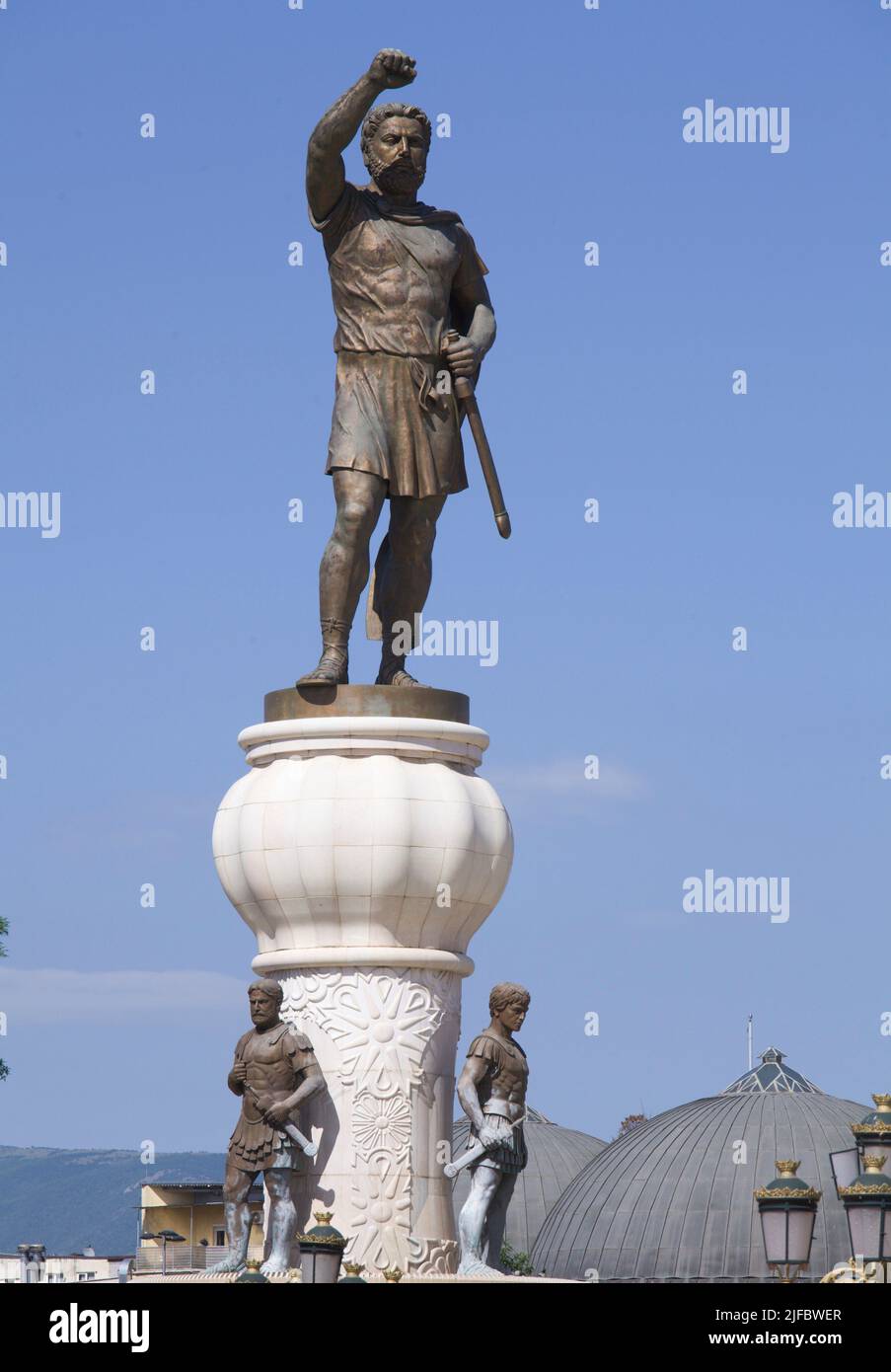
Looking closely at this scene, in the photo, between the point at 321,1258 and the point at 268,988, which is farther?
the point at 268,988

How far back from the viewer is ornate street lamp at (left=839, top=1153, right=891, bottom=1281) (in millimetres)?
17328

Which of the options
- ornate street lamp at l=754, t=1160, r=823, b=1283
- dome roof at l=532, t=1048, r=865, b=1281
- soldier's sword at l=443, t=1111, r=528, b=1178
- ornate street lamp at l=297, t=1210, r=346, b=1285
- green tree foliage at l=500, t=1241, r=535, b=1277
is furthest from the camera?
dome roof at l=532, t=1048, r=865, b=1281

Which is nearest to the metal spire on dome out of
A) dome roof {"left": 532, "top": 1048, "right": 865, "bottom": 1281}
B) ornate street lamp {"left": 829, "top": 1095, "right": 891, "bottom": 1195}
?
dome roof {"left": 532, "top": 1048, "right": 865, "bottom": 1281}

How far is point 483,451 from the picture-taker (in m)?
18.4

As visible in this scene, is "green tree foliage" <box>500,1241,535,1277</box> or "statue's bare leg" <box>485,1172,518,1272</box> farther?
"green tree foliage" <box>500,1241,535,1277</box>

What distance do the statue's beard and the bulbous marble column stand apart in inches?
127

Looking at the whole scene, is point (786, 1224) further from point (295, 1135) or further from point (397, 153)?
point (397, 153)

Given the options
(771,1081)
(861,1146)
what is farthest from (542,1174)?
(861,1146)

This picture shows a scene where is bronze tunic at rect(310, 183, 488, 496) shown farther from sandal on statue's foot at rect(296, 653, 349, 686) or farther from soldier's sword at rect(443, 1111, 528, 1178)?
soldier's sword at rect(443, 1111, 528, 1178)

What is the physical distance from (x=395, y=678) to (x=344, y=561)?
0.82 meters
